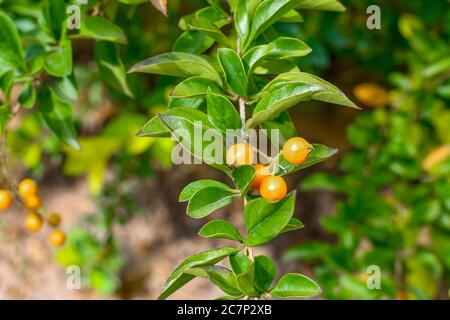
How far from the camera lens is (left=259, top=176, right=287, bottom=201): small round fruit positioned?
0.80 m

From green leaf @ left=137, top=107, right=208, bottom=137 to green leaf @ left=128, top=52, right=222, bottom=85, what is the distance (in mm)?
73

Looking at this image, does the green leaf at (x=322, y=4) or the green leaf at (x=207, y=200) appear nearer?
the green leaf at (x=207, y=200)

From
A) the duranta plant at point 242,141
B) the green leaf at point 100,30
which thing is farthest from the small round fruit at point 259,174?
the green leaf at point 100,30

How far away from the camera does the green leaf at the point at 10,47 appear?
1.06 meters

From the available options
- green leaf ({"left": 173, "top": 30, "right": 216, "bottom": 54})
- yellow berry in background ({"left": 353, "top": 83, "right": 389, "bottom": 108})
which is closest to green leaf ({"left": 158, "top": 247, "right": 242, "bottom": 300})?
green leaf ({"left": 173, "top": 30, "right": 216, "bottom": 54})

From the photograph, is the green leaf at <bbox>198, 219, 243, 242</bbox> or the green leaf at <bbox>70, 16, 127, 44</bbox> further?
the green leaf at <bbox>70, 16, 127, 44</bbox>

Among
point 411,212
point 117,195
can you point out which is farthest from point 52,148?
point 411,212

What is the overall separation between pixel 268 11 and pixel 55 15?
400mm

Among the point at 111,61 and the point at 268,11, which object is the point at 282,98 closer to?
the point at 268,11

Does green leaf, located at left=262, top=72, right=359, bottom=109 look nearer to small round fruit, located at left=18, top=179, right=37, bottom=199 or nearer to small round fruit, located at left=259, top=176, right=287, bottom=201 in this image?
small round fruit, located at left=259, top=176, right=287, bottom=201

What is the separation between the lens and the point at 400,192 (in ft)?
5.33

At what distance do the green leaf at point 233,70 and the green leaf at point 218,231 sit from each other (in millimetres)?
192

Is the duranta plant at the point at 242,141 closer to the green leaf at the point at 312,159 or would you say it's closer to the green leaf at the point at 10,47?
the green leaf at the point at 312,159

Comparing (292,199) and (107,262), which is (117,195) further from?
(292,199)
